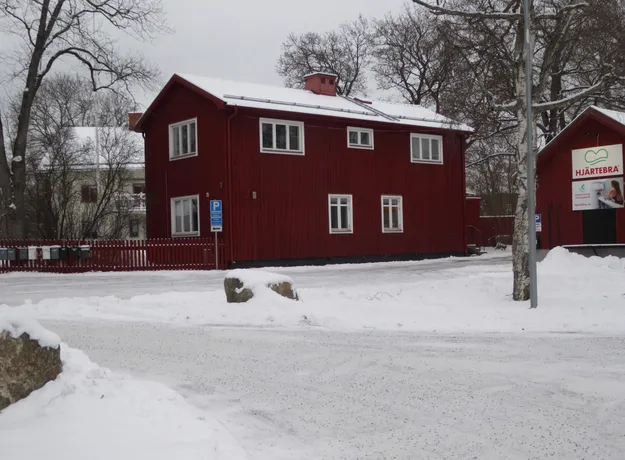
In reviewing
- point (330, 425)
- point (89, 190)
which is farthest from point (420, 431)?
point (89, 190)

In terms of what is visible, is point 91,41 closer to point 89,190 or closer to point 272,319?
point 89,190

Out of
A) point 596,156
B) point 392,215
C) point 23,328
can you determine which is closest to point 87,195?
point 392,215

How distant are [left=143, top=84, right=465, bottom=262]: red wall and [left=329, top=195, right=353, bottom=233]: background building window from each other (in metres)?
0.29

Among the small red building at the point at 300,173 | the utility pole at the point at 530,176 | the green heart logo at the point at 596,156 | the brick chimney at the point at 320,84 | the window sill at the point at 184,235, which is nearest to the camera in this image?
the utility pole at the point at 530,176

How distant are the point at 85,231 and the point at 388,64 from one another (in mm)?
23921

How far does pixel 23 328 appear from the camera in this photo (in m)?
6.04

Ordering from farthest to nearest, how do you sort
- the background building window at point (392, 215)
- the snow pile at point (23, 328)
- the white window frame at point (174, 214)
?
the background building window at point (392, 215)
the white window frame at point (174, 214)
the snow pile at point (23, 328)

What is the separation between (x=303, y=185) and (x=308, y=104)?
11.6 feet

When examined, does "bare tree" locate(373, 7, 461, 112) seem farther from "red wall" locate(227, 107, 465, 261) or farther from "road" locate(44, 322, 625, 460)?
"road" locate(44, 322, 625, 460)

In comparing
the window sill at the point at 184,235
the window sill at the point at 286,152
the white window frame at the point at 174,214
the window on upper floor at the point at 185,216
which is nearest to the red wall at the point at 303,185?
the window sill at the point at 286,152

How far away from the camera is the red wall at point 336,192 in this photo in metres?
27.1

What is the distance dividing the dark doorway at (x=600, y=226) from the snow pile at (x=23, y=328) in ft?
69.3

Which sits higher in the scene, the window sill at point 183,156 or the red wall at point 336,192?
the window sill at point 183,156

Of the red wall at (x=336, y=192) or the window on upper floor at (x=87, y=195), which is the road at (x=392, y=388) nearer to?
the red wall at (x=336, y=192)
